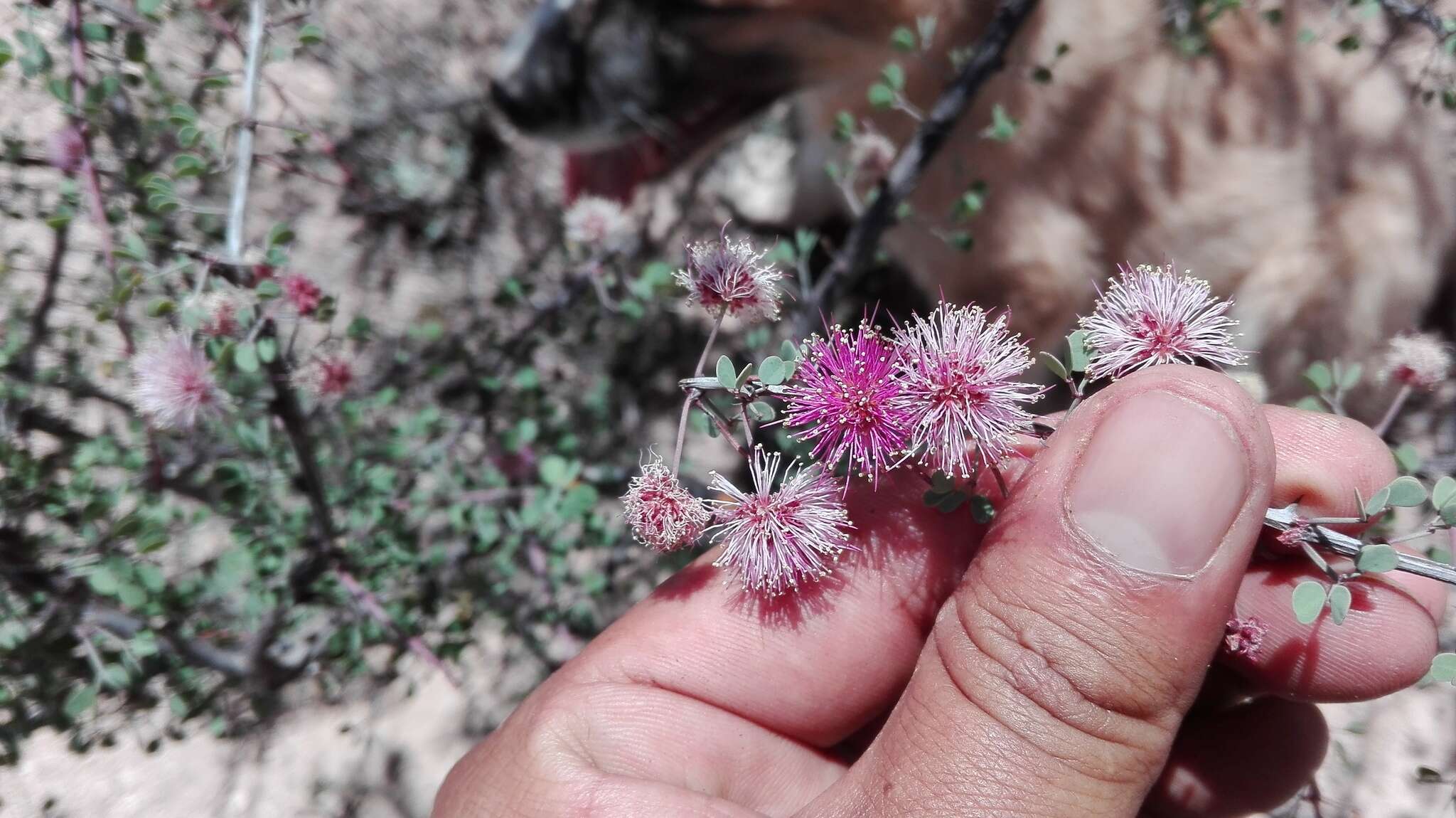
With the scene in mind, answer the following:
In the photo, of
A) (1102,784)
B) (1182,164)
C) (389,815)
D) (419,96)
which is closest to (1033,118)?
(1182,164)

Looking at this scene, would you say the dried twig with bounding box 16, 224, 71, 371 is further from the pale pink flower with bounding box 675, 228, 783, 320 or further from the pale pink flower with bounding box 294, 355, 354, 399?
the pale pink flower with bounding box 675, 228, 783, 320

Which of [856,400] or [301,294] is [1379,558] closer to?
[856,400]

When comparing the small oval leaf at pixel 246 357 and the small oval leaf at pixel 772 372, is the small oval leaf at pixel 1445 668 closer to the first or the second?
the small oval leaf at pixel 772 372

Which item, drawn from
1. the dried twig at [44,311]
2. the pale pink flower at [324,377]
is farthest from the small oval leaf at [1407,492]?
the dried twig at [44,311]

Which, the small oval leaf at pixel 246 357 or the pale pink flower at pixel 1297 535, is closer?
the pale pink flower at pixel 1297 535

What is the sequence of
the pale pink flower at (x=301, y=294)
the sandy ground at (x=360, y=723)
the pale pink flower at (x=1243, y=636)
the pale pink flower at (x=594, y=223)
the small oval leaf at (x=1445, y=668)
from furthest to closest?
the sandy ground at (x=360, y=723), the pale pink flower at (x=594, y=223), the pale pink flower at (x=301, y=294), the pale pink flower at (x=1243, y=636), the small oval leaf at (x=1445, y=668)

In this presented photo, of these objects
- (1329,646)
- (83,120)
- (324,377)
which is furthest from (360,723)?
(1329,646)
